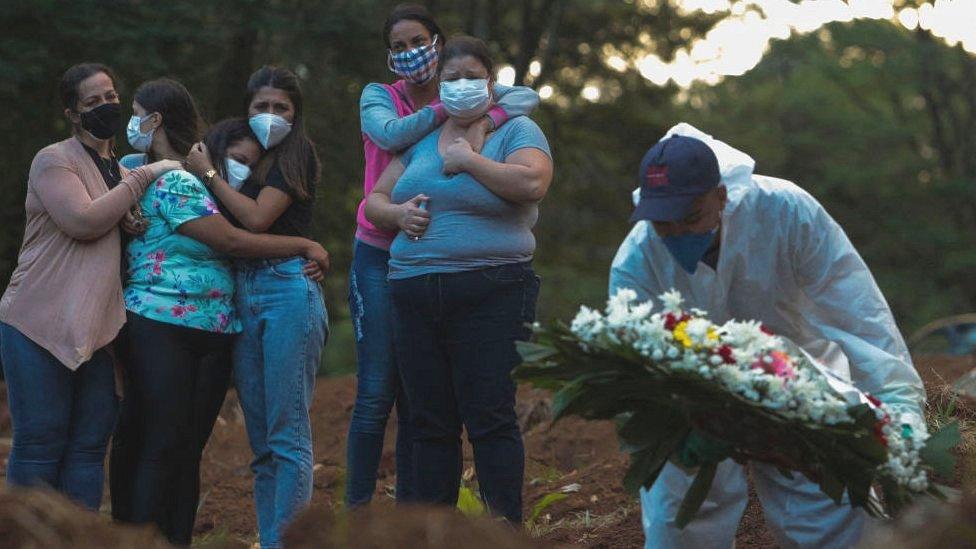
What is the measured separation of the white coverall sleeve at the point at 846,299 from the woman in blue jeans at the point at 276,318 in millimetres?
1895

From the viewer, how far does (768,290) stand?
4582 millimetres

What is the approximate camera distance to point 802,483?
4.54 metres

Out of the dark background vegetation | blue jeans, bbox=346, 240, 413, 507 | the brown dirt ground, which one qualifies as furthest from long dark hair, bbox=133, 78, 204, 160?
the dark background vegetation

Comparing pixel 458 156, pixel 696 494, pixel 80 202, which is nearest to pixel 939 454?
pixel 696 494

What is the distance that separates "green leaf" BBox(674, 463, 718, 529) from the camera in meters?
4.02

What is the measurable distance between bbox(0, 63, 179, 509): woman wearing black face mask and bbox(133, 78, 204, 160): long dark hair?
1.07ft

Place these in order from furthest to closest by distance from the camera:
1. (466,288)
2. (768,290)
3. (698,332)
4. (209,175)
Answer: (209,175) < (466,288) < (768,290) < (698,332)

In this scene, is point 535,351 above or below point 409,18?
below

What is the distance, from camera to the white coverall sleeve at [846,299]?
4387 mm

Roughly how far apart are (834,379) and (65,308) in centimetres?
269

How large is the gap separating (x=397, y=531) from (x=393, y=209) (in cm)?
196

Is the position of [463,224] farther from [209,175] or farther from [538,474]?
[538,474]

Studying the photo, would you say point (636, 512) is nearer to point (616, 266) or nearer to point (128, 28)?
point (616, 266)

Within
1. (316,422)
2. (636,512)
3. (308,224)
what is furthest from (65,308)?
(316,422)
